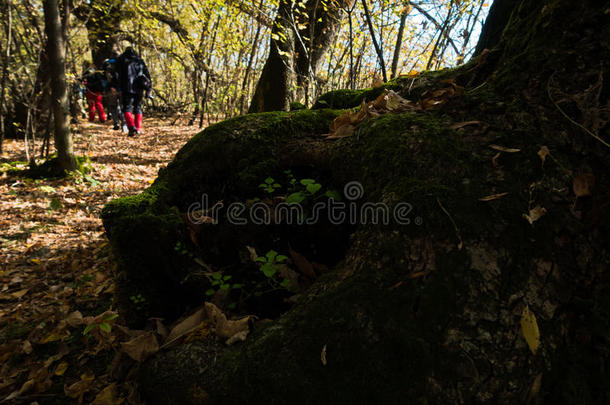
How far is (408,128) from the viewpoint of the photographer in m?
1.69

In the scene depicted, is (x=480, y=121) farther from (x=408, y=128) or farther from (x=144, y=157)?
(x=144, y=157)

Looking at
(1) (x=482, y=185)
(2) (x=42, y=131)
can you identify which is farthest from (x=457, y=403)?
(2) (x=42, y=131)

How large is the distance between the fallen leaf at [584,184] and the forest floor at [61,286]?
7.52 feet

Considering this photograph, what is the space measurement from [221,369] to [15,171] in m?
7.59

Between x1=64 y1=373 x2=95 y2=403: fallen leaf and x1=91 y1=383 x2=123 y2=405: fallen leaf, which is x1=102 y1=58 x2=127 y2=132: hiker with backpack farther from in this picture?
x1=91 y1=383 x2=123 y2=405: fallen leaf

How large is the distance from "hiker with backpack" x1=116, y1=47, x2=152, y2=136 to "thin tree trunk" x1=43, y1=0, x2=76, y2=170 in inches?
127

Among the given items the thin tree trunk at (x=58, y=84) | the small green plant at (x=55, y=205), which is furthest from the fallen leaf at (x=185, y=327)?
the thin tree trunk at (x=58, y=84)

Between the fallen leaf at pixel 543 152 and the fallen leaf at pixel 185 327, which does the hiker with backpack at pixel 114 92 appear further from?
the fallen leaf at pixel 543 152

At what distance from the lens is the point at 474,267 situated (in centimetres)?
115

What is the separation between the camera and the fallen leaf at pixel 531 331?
1031 mm

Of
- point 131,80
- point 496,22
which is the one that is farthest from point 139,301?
Answer: point 131,80

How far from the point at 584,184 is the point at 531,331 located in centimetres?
70

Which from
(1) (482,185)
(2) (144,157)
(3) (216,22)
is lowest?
(2) (144,157)

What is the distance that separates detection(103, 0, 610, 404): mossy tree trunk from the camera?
3.44 feet
